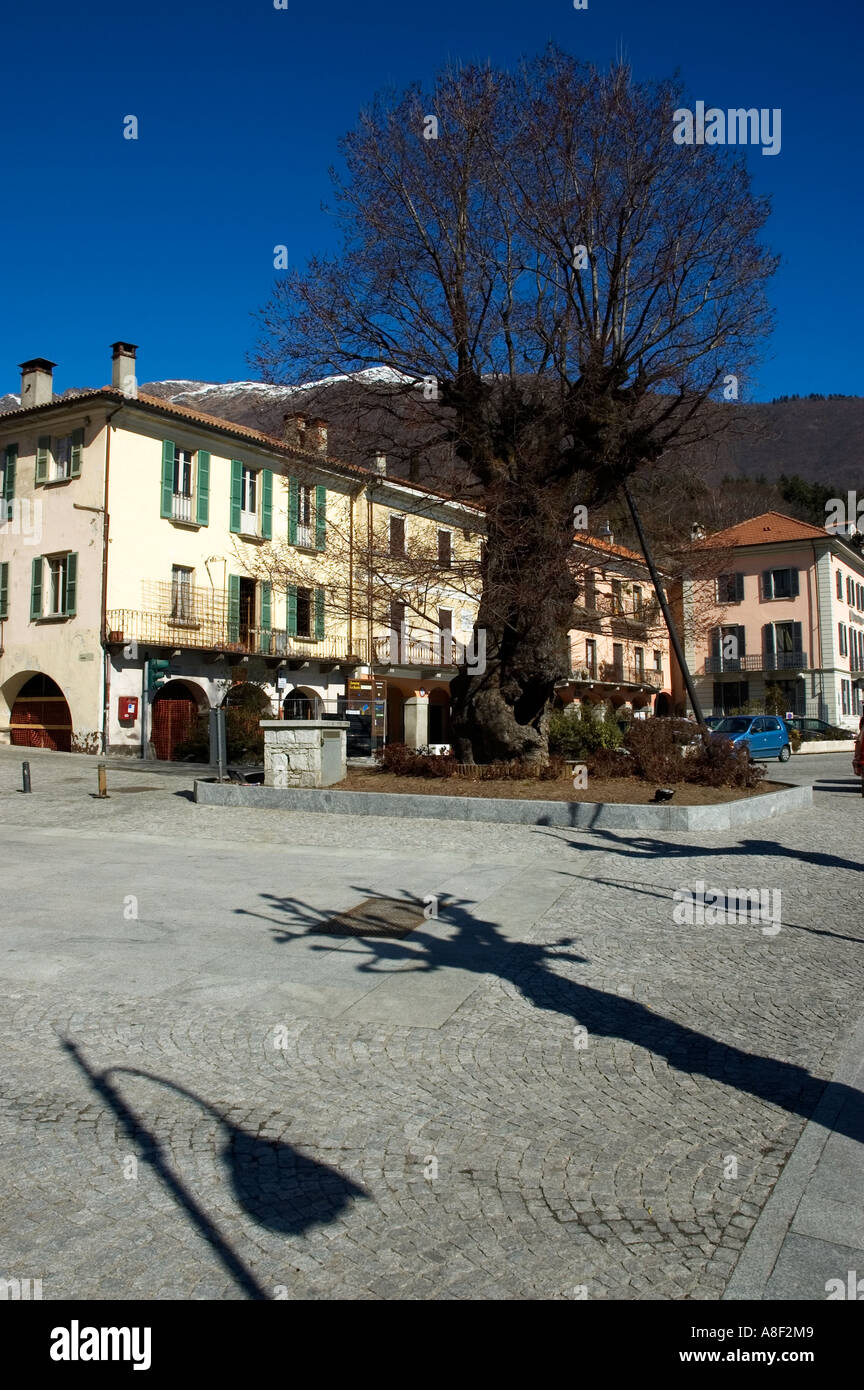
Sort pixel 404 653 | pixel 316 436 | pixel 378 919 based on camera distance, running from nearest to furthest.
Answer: pixel 378 919 < pixel 316 436 < pixel 404 653

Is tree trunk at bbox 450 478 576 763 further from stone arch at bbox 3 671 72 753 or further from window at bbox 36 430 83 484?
window at bbox 36 430 83 484

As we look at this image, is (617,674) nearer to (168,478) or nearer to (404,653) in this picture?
(404,653)

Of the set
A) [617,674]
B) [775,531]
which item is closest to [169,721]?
[617,674]

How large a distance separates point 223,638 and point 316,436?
13.1 m

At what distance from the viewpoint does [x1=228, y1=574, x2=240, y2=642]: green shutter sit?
3133cm

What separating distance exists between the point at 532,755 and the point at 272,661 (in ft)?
58.1

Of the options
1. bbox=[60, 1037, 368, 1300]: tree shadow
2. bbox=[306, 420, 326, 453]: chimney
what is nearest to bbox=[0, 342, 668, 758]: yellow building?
bbox=[306, 420, 326, 453]: chimney

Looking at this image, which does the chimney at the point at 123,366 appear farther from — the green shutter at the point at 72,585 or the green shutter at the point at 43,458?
the green shutter at the point at 72,585

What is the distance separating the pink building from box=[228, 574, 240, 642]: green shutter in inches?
1034

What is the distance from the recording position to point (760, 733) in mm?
29938

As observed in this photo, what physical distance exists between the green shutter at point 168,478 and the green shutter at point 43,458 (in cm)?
340

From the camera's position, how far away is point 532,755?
664 inches

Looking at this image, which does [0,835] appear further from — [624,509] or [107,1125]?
[624,509]
